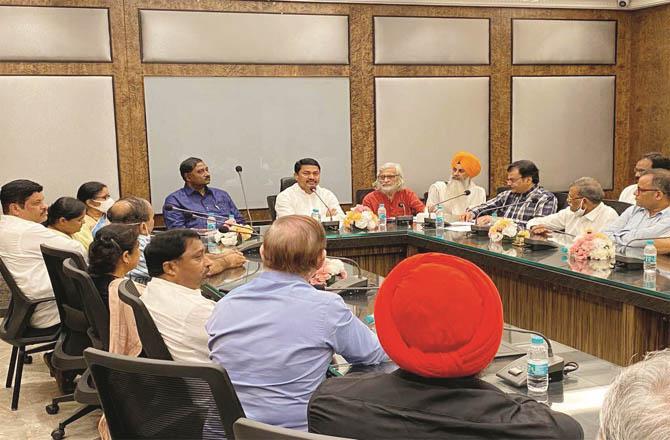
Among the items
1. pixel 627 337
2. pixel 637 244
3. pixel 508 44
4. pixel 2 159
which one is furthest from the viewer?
pixel 508 44

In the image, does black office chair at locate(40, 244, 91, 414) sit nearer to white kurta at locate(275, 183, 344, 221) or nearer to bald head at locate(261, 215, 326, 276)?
bald head at locate(261, 215, 326, 276)

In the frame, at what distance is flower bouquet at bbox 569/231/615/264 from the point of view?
349cm

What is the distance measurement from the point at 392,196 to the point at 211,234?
166cm

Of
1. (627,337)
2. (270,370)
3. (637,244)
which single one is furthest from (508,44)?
(270,370)

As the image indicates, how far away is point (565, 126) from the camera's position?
7250 mm

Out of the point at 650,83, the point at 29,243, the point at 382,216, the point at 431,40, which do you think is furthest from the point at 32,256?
the point at 650,83

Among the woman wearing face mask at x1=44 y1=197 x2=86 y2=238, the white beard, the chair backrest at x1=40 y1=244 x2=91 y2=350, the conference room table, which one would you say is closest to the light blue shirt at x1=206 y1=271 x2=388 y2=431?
the conference room table

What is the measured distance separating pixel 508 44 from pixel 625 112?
1.54 m

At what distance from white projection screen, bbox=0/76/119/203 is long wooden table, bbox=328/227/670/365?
2373 millimetres

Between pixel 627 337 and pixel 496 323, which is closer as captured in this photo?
pixel 496 323

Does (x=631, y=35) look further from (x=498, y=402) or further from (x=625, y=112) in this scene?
(x=498, y=402)

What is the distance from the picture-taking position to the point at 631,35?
7293 millimetres

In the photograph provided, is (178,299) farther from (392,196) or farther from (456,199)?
(456,199)

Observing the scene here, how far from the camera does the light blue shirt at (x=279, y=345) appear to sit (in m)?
1.82
